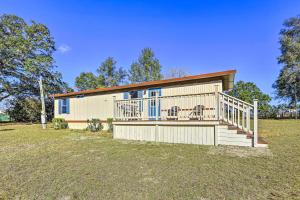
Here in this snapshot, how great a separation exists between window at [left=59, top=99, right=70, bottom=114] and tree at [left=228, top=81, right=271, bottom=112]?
21456 mm

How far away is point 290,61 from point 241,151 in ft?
63.4

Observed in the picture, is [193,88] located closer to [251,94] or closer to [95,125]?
[95,125]

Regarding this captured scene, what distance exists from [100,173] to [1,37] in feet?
75.4

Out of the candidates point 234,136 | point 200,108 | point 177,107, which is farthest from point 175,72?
point 234,136

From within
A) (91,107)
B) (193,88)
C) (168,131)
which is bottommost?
(168,131)

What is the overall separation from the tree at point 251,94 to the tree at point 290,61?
231 centimetres

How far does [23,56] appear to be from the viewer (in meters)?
19.5

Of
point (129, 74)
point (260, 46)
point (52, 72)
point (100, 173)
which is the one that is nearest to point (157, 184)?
point (100, 173)

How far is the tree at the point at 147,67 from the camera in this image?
29266mm

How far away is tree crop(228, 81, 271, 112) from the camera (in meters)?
24.2

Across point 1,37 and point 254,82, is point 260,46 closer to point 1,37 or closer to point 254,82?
point 254,82

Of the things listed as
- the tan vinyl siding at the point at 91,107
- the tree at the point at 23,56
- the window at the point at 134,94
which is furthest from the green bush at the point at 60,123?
the tree at the point at 23,56

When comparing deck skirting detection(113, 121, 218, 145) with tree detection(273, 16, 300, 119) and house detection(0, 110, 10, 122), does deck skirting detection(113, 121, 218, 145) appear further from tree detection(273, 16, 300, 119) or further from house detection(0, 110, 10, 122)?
house detection(0, 110, 10, 122)

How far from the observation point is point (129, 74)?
31734 mm
